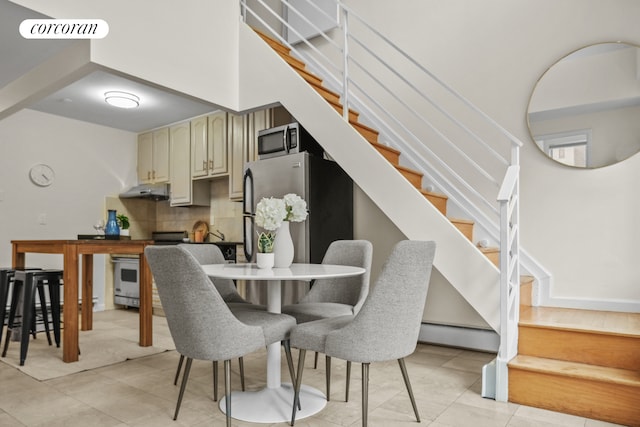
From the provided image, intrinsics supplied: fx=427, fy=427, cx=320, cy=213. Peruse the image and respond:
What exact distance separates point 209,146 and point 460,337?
11.4ft

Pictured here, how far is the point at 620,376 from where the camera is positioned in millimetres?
2158

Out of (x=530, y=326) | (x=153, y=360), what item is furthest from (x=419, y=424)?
(x=153, y=360)

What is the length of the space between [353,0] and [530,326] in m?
3.50

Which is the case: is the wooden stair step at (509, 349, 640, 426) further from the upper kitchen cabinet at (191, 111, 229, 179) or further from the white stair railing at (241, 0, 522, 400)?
the upper kitchen cabinet at (191, 111, 229, 179)

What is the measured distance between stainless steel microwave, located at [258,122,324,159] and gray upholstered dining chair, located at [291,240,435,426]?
2173 millimetres

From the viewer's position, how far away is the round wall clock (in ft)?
16.6

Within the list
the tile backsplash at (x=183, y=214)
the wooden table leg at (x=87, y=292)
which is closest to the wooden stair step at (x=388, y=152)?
the tile backsplash at (x=183, y=214)

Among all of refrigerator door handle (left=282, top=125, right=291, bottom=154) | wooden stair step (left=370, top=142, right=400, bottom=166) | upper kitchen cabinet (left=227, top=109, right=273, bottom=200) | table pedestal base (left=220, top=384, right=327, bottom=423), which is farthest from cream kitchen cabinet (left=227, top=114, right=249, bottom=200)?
table pedestal base (left=220, top=384, right=327, bottom=423)

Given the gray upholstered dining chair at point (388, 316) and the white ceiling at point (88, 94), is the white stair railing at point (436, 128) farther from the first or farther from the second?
the white ceiling at point (88, 94)

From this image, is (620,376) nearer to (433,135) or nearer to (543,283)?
(543,283)

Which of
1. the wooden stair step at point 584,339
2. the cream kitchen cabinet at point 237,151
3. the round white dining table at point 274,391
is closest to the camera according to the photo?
the round white dining table at point 274,391

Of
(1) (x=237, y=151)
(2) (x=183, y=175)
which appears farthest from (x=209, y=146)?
(2) (x=183, y=175)

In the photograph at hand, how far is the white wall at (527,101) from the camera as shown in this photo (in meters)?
2.95

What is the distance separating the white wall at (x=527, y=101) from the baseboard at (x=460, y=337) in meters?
0.58
